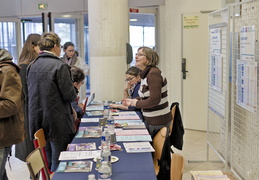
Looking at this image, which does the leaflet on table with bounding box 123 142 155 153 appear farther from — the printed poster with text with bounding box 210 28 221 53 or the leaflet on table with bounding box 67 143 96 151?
the printed poster with text with bounding box 210 28 221 53

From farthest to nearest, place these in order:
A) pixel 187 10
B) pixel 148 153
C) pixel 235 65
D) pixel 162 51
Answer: pixel 162 51 → pixel 187 10 → pixel 235 65 → pixel 148 153

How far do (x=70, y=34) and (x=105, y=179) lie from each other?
6.90 meters

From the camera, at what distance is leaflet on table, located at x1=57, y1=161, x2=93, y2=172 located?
233cm

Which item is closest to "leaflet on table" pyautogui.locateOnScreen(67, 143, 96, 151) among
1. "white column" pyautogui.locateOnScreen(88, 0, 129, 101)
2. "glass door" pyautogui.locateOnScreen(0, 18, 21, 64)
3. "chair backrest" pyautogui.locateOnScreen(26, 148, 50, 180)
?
"chair backrest" pyautogui.locateOnScreen(26, 148, 50, 180)

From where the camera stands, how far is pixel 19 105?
9.16ft

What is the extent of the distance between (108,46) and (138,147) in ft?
8.77

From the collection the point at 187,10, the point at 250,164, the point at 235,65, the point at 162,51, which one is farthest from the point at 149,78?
the point at 162,51

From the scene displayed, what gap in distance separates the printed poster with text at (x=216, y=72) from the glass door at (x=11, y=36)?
5.89m

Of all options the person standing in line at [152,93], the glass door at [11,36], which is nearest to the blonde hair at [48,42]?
the person standing in line at [152,93]

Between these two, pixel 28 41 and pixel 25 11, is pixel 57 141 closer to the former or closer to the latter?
pixel 28 41

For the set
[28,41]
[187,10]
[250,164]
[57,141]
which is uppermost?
[187,10]

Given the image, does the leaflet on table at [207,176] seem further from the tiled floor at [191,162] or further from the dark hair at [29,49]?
the dark hair at [29,49]

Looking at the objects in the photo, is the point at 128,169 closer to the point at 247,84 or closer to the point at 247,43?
the point at 247,84

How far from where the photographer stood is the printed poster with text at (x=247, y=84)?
9.79ft
